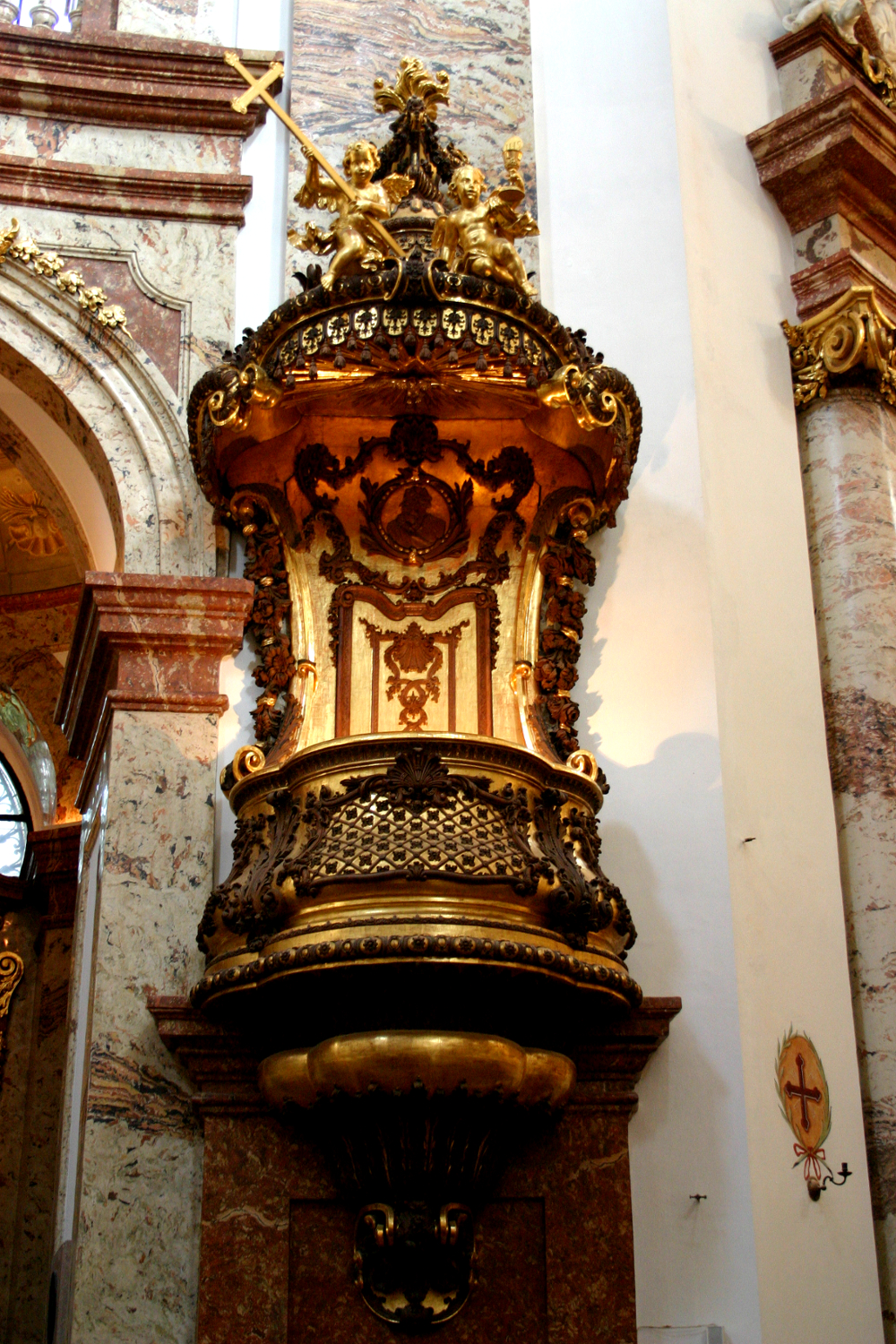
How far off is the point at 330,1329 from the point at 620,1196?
90cm

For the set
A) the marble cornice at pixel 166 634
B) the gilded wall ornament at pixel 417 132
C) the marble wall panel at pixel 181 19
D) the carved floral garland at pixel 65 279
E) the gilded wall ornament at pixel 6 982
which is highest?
the marble wall panel at pixel 181 19

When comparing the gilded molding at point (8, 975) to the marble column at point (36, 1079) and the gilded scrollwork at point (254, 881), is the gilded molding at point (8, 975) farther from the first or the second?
the gilded scrollwork at point (254, 881)

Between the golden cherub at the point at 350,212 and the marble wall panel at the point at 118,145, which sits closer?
the golden cherub at the point at 350,212

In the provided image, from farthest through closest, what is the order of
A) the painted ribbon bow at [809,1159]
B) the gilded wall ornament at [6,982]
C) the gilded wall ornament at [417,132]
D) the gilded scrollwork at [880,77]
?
the gilded wall ornament at [6,982], the gilded scrollwork at [880,77], the gilded wall ornament at [417,132], the painted ribbon bow at [809,1159]

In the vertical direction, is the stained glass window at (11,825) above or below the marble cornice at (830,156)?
below

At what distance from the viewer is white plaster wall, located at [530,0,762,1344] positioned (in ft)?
15.4

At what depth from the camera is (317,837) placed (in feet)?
14.7

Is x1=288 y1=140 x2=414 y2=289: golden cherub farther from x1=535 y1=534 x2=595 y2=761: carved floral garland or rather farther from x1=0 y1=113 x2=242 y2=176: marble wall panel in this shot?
x1=535 y1=534 x2=595 y2=761: carved floral garland

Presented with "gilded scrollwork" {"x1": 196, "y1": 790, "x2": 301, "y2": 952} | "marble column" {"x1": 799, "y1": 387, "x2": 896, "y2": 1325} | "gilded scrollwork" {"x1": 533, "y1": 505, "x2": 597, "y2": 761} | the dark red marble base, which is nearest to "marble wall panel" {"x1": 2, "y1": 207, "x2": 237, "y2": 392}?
"gilded scrollwork" {"x1": 533, "y1": 505, "x2": 597, "y2": 761}

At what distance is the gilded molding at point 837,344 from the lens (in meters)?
6.24

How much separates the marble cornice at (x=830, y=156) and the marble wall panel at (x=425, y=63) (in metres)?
1.04

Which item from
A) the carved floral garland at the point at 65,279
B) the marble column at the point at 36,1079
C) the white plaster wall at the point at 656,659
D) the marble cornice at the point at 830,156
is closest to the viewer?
the white plaster wall at the point at 656,659

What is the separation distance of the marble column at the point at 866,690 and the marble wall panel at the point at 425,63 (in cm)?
143

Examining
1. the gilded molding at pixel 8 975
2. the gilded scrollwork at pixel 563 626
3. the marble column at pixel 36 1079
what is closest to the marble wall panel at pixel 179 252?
the gilded scrollwork at pixel 563 626
